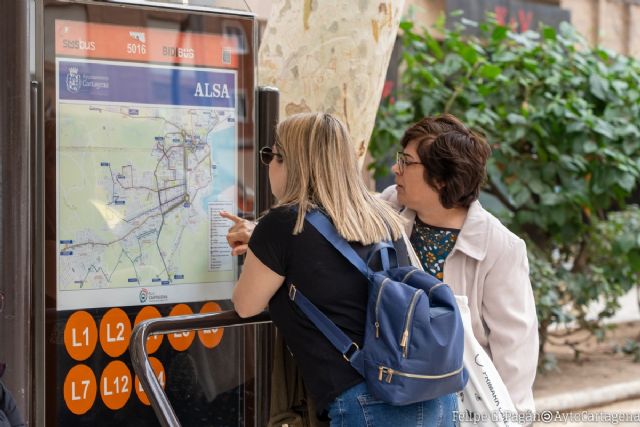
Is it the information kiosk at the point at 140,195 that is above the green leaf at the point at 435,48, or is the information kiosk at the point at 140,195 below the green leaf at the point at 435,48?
below

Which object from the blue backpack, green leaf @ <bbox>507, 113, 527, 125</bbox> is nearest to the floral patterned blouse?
the blue backpack

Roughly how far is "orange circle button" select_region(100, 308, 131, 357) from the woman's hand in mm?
395

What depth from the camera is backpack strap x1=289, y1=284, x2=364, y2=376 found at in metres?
2.37

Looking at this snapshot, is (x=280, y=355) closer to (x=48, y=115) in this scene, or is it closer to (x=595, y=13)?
(x=48, y=115)

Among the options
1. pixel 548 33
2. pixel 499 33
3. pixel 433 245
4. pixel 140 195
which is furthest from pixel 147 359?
pixel 548 33

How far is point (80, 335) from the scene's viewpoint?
2732mm

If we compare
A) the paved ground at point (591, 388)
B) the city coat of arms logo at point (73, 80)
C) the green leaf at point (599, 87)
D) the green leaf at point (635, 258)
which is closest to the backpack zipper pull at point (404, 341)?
the city coat of arms logo at point (73, 80)

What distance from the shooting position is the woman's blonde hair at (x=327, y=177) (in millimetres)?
2480

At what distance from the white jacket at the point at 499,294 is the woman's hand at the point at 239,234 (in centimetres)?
69

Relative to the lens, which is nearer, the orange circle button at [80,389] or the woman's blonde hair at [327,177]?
the woman's blonde hair at [327,177]

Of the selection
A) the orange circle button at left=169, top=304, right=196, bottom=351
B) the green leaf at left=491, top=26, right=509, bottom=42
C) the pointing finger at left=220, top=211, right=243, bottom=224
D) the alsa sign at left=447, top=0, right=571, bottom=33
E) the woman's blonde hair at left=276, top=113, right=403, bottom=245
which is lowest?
the orange circle button at left=169, top=304, right=196, bottom=351

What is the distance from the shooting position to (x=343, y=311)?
95.0 inches

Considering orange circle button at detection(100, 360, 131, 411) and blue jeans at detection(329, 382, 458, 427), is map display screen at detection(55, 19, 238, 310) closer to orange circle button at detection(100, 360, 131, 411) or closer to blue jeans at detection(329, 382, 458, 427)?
orange circle button at detection(100, 360, 131, 411)

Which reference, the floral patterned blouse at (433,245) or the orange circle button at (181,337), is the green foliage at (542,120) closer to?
the floral patterned blouse at (433,245)
